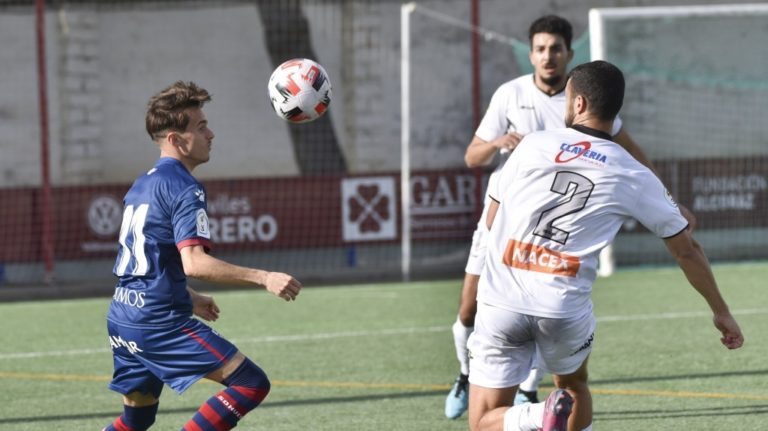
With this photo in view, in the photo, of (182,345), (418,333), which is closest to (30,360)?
(418,333)

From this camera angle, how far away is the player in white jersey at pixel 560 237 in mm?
4875

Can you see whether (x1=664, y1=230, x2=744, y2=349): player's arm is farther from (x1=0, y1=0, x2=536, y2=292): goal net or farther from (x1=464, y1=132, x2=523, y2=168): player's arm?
(x1=0, y1=0, x2=536, y2=292): goal net

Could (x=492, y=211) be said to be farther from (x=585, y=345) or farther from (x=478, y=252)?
(x=478, y=252)

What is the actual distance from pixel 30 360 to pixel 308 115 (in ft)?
14.3

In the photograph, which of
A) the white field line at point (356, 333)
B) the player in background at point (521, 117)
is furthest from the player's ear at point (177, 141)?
the white field line at point (356, 333)

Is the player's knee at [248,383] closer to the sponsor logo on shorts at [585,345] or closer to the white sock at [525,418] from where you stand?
the white sock at [525,418]

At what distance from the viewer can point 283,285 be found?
4.91 m

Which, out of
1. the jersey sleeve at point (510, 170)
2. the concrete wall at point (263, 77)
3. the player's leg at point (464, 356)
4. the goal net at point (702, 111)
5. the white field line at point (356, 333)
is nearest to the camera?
the jersey sleeve at point (510, 170)

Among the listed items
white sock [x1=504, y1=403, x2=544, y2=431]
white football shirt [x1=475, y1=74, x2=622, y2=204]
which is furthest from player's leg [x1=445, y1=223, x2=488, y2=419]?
white sock [x1=504, y1=403, x2=544, y2=431]

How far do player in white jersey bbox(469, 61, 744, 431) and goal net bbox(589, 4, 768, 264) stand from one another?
972cm

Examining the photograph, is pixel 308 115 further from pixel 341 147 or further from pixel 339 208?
pixel 341 147

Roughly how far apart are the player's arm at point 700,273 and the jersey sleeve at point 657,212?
1.9 inches

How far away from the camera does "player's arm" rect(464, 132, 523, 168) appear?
6.69m

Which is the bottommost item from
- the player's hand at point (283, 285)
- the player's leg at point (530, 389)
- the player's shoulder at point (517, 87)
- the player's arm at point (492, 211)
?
the player's leg at point (530, 389)
